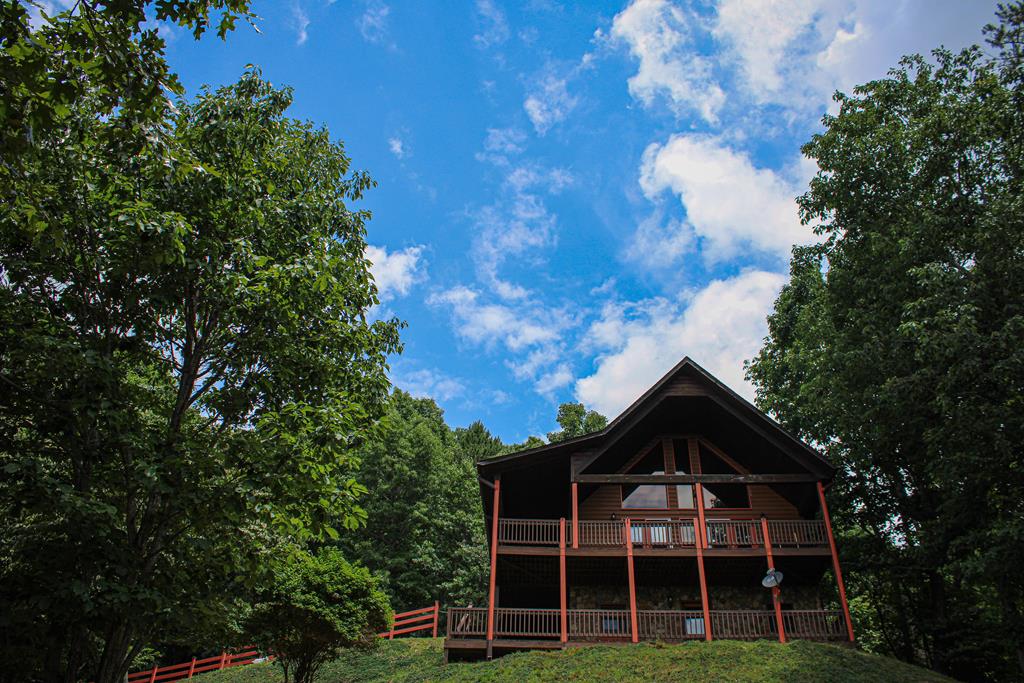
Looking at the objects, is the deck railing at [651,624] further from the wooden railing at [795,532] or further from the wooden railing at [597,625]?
the wooden railing at [795,532]

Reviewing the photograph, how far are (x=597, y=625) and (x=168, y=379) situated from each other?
12520mm

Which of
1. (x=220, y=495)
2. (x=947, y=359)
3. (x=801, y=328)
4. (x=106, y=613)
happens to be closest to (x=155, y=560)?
(x=106, y=613)

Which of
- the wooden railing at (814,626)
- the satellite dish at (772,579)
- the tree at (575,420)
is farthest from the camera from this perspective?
the tree at (575,420)

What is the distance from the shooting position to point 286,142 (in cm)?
1238

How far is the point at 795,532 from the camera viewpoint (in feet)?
60.7

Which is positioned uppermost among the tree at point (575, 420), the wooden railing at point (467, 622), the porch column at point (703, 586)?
the tree at point (575, 420)

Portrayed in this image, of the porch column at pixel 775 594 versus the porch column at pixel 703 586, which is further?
the porch column at pixel 703 586

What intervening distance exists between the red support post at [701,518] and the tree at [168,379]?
10874 millimetres

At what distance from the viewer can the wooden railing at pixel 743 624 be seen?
1688 centimetres

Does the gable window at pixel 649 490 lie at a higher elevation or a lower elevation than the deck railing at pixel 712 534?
higher

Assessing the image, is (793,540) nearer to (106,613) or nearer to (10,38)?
(106,613)

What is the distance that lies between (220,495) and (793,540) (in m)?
16.0

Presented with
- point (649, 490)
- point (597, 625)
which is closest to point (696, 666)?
point (597, 625)

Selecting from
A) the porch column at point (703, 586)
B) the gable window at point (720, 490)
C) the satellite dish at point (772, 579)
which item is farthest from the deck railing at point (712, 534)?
the satellite dish at point (772, 579)
